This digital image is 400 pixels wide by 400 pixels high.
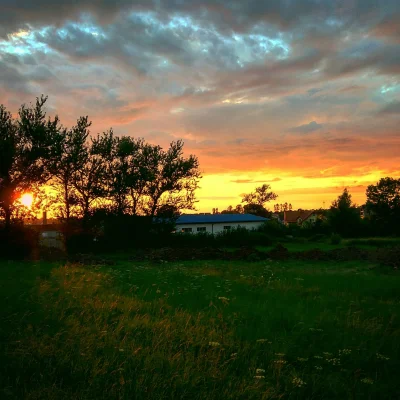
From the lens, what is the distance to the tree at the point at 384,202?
70938mm

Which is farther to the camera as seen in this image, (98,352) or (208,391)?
(98,352)

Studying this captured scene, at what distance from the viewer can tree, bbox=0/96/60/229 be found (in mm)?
28531

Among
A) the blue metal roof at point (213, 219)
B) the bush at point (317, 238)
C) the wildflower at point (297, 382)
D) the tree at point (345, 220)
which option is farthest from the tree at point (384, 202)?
the wildflower at point (297, 382)

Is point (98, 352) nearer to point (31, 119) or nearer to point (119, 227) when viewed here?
point (31, 119)

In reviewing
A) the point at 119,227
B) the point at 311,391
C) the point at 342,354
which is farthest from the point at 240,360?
the point at 119,227

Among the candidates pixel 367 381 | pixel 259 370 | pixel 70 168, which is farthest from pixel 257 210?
pixel 259 370

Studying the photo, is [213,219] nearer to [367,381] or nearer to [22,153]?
[22,153]

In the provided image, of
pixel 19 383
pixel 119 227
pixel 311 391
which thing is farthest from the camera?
pixel 119 227

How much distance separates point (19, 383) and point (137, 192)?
37.1m

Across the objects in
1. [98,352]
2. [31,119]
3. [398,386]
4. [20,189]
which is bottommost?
[398,386]

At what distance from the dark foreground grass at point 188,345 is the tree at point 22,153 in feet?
69.6

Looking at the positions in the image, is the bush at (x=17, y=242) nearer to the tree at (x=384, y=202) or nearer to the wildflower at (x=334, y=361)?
the wildflower at (x=334, y=361)

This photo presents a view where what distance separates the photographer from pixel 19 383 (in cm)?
452

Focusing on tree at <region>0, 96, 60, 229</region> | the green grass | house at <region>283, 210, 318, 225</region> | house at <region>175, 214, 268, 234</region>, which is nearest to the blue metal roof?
house at <region>175, 214, 268, 234</region>
